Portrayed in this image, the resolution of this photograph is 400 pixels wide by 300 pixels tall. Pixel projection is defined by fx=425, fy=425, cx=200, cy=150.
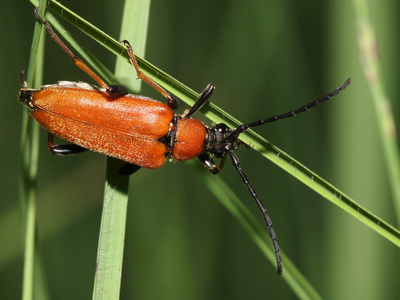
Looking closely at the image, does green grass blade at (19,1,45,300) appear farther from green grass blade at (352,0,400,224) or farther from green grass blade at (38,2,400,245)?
green grass blade at (352,0,400,224)

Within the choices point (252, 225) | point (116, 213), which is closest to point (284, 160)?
point (252, 225)

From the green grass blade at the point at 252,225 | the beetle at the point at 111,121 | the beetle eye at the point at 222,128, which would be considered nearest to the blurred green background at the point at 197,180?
the beetle eye at the point at 222,128

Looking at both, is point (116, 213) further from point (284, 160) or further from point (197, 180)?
point (197, 180)

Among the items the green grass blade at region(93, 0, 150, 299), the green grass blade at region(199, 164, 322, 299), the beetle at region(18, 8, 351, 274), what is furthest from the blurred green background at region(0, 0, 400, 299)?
the green grass blade at region(93, 0, 150, 299)

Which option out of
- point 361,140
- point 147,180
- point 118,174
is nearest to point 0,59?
point 147,180

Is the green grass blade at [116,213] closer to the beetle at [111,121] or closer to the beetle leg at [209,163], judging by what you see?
the beetle at [111,121]

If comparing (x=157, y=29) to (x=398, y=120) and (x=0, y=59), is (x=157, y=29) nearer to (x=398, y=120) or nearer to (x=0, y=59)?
(x=0, y=59)
